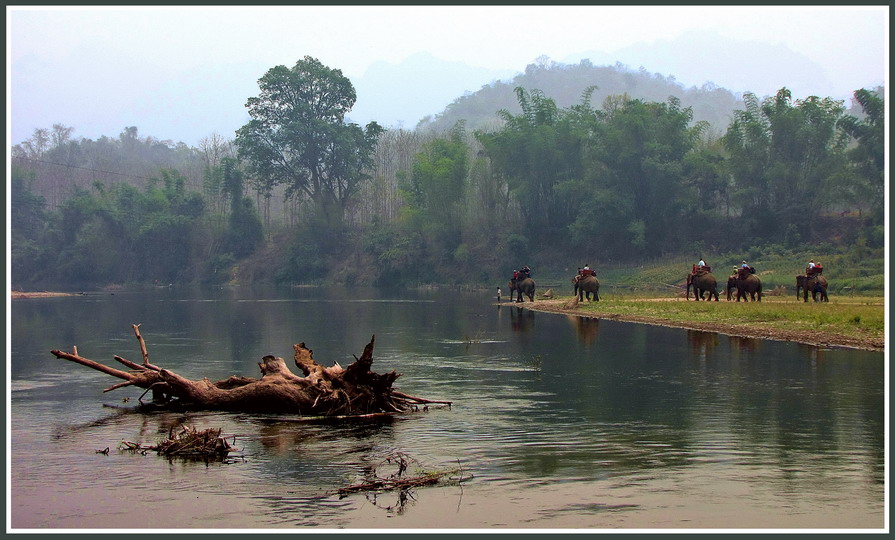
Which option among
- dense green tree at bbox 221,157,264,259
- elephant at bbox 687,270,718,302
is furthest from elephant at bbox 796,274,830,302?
dense green tree at bbox 221,157,264,259

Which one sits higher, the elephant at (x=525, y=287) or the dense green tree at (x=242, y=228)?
the dense green tree at (x=242, y=228)

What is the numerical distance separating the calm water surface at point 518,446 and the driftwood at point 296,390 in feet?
1.56

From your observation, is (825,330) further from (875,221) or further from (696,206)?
(696,206)

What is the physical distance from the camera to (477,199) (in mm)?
89938

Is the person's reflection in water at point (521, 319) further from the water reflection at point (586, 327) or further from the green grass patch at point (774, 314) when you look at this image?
the green grass patch at point (774, 314)

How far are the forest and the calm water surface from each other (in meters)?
42.8

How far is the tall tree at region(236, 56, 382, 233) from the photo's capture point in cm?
9650

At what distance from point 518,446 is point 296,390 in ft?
13.9

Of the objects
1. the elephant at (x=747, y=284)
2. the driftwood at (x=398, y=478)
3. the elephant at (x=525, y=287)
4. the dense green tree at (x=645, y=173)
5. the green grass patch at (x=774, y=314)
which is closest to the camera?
the driftwood at (x=398, y=478)

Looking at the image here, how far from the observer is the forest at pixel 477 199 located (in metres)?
71.5

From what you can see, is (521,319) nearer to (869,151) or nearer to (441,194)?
(869,151)

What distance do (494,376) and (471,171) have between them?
6842 centimetres

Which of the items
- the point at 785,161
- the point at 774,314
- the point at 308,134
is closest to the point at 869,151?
the point at 785,161

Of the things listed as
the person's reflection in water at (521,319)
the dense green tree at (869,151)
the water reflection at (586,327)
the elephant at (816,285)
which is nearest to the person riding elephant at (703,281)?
the elephant at (816,285)
